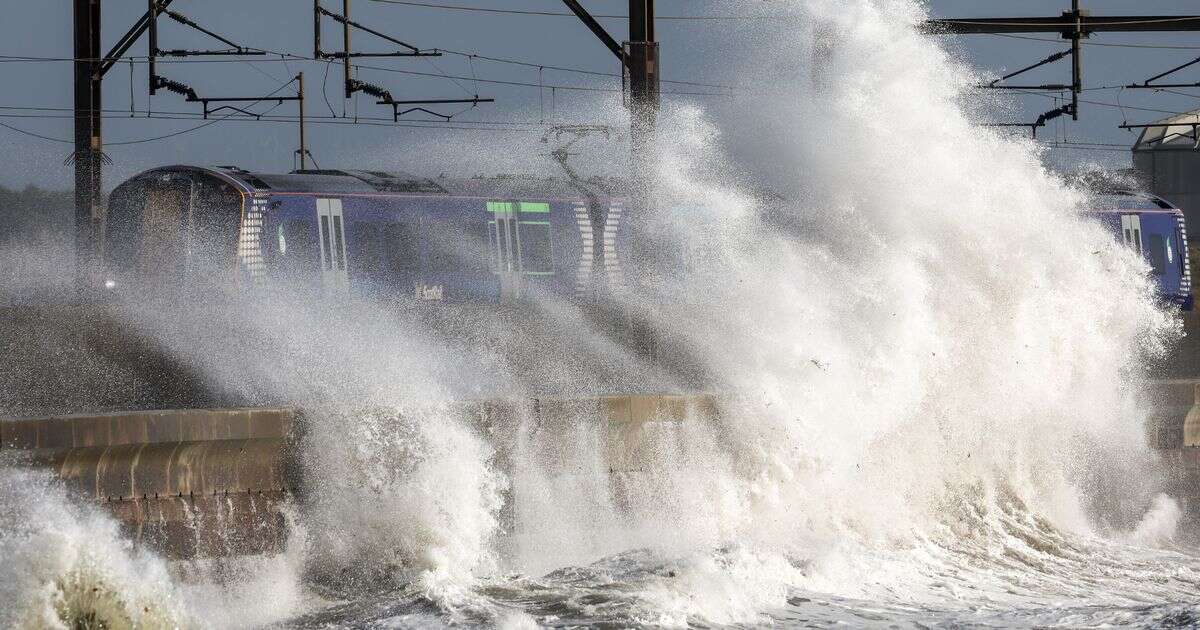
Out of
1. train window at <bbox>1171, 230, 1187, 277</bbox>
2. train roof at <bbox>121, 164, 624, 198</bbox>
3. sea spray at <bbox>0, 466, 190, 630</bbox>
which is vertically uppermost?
train roof at <bbox>121, 164, 624, 198</bbox>

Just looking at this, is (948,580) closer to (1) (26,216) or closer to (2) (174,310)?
(2) (174,310)

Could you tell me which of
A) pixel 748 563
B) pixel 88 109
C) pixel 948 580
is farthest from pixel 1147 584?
pixel 88 109

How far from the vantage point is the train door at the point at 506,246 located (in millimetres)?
21875

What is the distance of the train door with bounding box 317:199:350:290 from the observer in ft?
66.9

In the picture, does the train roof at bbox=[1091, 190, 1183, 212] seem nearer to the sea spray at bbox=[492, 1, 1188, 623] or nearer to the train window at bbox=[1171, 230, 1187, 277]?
the train window at bbox=[1171, 230, 1187, 277]

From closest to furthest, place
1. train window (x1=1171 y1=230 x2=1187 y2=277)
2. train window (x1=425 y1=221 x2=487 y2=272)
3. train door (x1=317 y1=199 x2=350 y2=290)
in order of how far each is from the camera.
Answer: train door (x1=317 y1=199 x2=350 y2=290), train window (x1=425 y1=221 x2=487 y2=272), train window (x1=1171 y1=230 x2=1187 y2=277)

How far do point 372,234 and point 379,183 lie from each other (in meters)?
0.87

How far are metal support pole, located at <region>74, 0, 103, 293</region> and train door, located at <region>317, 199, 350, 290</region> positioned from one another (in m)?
2.79

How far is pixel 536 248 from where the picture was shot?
72.4 ft

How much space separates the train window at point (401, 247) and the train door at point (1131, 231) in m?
13.7

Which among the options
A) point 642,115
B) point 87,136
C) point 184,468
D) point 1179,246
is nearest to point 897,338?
point 642,115

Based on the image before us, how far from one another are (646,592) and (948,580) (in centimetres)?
323

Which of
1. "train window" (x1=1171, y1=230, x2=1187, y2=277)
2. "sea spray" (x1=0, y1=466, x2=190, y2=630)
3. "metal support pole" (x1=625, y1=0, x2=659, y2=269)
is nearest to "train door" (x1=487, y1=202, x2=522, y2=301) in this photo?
"metal support pole" (x1=625, y1=0, x2=659, y2=269)

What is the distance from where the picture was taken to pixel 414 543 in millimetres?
10977
